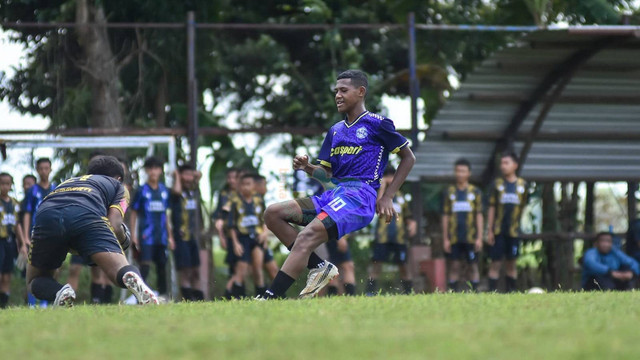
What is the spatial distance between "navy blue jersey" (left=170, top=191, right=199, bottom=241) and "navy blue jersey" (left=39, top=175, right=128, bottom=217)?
19.2ft

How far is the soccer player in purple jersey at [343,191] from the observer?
9.58m

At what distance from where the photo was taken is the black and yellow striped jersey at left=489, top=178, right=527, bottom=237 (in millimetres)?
16172

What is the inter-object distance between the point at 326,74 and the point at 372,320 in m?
11.3

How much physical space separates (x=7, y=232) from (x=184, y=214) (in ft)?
8.64

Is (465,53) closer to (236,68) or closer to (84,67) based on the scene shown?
(236,68)

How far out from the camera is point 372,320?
24.4 feet

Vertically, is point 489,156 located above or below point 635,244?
above

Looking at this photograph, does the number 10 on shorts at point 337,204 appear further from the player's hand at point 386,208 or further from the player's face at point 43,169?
the player's face at point 43,169

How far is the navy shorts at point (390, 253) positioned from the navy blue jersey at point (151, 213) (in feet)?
10.4

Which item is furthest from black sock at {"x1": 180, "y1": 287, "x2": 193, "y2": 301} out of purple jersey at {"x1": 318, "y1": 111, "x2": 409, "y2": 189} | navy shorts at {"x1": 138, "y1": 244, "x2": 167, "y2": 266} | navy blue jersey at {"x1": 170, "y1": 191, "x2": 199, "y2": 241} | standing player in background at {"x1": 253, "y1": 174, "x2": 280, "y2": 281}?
purple jersey at {"x1": 318, "y1": 111, "x2": 409, "y2": 189}

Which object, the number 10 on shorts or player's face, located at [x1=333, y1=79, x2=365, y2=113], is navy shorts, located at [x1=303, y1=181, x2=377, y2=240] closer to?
the number 10 on shorts

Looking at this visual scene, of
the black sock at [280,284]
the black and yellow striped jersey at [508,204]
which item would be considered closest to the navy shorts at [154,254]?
the black and yellow striped jersey at [508,204]

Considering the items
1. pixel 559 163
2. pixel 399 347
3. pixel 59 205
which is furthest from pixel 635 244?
pixel 399 347

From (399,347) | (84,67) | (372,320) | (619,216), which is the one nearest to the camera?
(399,347)
